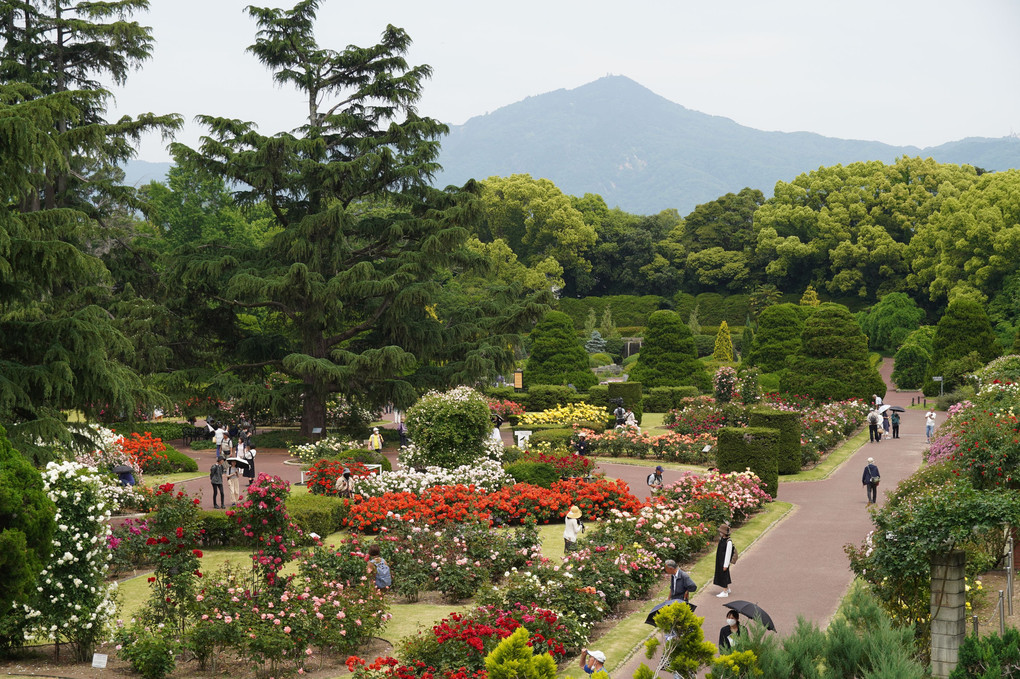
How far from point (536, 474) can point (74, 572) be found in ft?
36.7

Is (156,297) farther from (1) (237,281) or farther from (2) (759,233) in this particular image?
(2) (759,233)

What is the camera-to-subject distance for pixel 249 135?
2911 cm

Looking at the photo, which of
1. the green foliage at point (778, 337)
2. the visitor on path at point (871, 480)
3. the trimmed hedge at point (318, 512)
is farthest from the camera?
the green foliage at point (778, 337)

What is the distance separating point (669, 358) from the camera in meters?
38.9

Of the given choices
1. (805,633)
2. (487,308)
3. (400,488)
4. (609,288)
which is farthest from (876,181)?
(805,633)

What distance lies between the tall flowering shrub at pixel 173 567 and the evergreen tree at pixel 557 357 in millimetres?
27628

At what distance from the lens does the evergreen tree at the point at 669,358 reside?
127ft

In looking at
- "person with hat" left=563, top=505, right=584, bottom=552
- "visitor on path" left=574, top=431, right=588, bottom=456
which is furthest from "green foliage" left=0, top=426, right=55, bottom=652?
"visitor on path" left=574, top=431, right=588, bottom=456

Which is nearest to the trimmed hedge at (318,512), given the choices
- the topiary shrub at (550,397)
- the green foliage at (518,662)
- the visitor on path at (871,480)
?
the green foliage at (518,662)

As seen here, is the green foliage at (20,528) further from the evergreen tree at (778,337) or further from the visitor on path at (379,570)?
the evergreen tree at (778,337)

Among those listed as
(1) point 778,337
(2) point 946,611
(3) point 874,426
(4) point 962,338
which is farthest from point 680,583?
(4) point 962,338

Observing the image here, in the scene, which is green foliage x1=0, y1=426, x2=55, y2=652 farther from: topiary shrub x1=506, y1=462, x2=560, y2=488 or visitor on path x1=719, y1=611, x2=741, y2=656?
topiary shrub x1=506, y1=462, x2=560, y2=488

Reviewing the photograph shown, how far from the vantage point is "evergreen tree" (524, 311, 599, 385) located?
129 ft

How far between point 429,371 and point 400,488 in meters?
11.2
